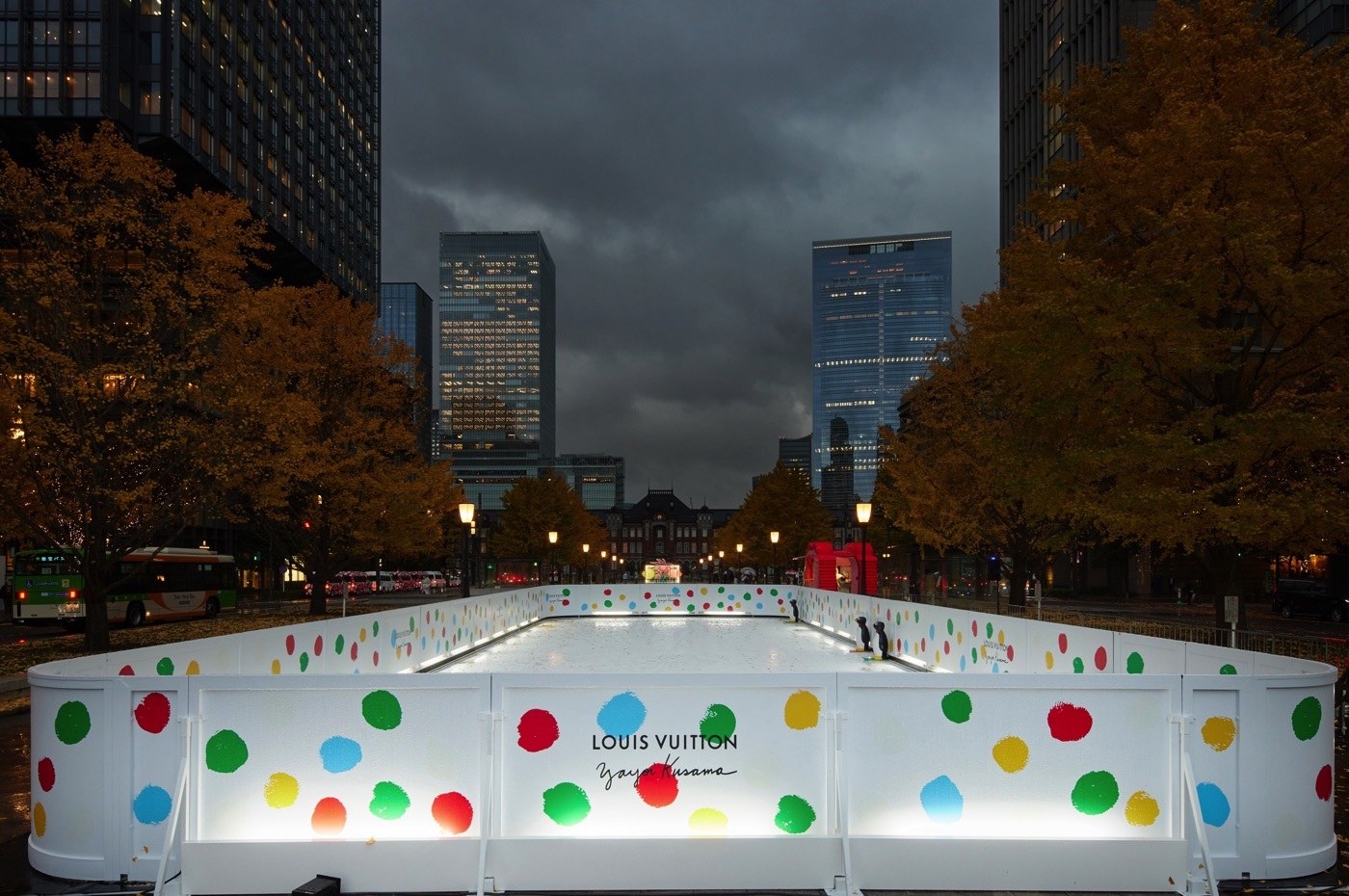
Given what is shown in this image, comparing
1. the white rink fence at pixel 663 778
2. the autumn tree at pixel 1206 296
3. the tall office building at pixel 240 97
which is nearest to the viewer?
the white rink fence at pixel 663 778

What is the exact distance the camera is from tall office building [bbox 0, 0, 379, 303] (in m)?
46.9

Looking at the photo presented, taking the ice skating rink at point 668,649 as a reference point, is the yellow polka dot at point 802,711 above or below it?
above

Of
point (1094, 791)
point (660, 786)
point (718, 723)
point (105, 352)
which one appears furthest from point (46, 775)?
point (105, 352)

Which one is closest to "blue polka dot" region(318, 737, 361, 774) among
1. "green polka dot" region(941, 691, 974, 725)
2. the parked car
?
A: "green polka dot" region(941, 691, 974, 725)

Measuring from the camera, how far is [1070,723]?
6.00m

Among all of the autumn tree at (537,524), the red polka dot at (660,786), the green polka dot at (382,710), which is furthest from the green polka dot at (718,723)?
the autumn tree at (537,524)

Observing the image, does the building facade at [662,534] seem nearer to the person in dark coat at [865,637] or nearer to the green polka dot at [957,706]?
the person in dark coat at [865,637]

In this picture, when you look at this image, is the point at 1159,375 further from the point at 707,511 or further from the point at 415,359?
the point at 707,511

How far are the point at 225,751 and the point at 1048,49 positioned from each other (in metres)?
69.3

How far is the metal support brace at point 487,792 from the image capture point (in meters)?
5.85

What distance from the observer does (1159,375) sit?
1538 cm

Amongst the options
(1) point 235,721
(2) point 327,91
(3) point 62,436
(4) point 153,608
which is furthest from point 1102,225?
(2) point 327,91

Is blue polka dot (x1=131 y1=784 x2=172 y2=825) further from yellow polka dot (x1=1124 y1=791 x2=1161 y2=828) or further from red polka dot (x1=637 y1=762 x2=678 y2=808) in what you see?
yellow polka dot (x1=1124 y1=791 x2=1161 y2=828)

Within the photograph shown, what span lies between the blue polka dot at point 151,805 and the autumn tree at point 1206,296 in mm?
13697
